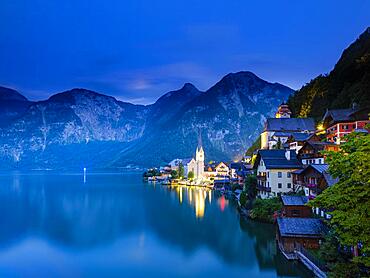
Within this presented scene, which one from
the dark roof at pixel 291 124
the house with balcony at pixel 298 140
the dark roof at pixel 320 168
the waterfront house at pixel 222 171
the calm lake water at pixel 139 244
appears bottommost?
the calm lake water at pixel 139 244

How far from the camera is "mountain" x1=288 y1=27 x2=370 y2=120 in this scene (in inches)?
2126

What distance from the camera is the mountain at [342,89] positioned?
54000mm

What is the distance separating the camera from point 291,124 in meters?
64.4

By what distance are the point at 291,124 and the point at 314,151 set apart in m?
29.2

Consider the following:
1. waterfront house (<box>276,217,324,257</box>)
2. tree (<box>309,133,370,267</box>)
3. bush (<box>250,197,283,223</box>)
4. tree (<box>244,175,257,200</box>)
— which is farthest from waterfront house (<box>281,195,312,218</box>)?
tree (<box>244,175,257,200</box>)

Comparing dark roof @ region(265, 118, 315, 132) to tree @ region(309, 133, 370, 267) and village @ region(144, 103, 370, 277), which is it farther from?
tree @ region(309, 133, 370, 267)

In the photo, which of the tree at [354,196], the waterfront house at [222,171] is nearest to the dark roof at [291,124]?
the waterfront house at [222,171]

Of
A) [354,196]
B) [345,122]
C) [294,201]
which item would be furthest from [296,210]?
[345,122]

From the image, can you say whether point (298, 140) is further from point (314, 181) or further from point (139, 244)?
point (139, 244)

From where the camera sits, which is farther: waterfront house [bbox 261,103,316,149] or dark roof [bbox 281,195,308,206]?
waterfront house [bbox 261,103,316,149]

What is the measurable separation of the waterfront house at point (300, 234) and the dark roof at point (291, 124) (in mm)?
42262

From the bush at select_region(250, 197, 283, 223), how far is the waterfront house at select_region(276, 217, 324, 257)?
10.3 meters

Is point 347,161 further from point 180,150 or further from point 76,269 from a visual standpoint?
point 180,150

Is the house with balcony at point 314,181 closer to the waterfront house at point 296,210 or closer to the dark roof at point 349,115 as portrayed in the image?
the waterfront house at point 296,210
